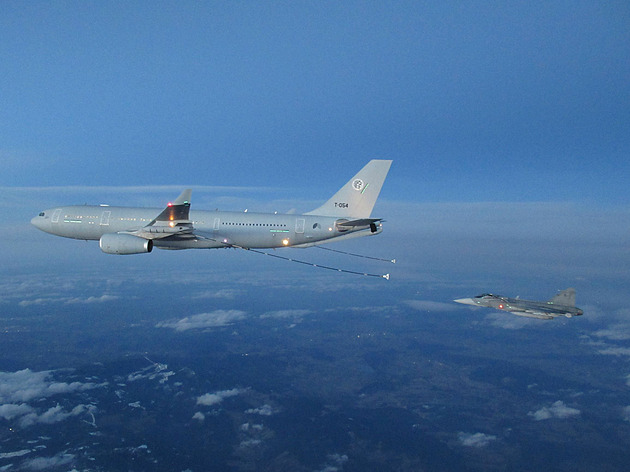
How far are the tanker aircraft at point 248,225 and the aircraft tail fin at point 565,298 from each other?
32889 mm

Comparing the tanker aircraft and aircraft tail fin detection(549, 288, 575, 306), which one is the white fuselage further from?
aircraft tail fin detection(549, 288, 575, 306)

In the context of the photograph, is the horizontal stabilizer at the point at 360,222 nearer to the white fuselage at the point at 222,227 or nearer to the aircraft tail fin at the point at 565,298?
the white fuselage at the point at 222,227

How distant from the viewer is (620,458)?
87438 mm

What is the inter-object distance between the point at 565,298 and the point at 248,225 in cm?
4383

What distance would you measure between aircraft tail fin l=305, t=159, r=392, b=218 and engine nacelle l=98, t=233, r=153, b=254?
1716 centimetres

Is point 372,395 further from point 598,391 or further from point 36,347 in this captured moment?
point 36,347

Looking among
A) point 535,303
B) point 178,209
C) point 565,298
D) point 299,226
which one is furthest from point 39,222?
point 565,298

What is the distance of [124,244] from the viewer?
102 feet

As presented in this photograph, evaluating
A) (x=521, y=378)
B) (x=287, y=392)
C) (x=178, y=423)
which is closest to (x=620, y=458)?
(x=521, y=378)

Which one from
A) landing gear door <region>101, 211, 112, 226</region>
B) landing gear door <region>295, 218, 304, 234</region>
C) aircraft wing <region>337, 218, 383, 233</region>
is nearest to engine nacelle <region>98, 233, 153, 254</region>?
landing gear door <region>101, 211, 112, 226</region>

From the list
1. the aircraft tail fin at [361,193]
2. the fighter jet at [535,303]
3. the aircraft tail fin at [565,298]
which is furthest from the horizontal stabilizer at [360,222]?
the aircraft tail fin at [565,298]

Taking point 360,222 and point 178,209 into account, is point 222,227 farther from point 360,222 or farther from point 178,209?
point 360,222

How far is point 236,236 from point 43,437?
78979 mm

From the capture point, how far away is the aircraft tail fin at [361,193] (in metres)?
33.7
